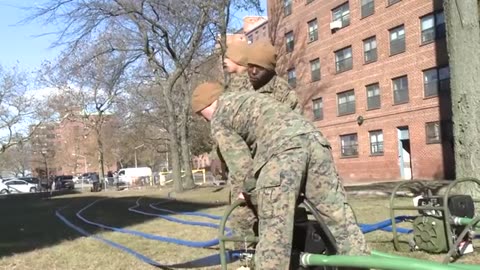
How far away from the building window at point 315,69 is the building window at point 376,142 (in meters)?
7.13

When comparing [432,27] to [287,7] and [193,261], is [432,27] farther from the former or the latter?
[193,261]

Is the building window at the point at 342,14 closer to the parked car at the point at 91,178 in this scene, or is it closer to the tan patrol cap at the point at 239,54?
the parked car at the point at 91,178

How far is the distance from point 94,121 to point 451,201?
54003 millimetres

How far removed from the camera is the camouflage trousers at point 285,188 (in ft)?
10.7

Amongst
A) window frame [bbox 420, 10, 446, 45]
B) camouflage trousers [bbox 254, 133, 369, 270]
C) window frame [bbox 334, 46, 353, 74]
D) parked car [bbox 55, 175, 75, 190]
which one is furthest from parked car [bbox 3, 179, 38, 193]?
camouflage trousers [bbox 254, 133, 369, 270]

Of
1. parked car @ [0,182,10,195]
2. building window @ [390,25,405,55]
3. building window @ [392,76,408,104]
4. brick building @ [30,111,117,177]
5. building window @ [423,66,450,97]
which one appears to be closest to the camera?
building window @ [423,66,450,97]

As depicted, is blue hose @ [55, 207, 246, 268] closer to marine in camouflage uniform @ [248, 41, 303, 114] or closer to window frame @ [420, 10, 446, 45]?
marine in camouflage uniform @ [248, 41, 303, 114]

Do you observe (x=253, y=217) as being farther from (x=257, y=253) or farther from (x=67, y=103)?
(x=67, y=103)

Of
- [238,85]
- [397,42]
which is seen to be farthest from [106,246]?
[397,42]

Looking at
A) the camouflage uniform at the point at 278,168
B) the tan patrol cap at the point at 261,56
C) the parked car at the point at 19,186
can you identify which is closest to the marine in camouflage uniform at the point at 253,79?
the tan patrol cap at the point at 261,56

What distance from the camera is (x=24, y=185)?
6284 centimetres

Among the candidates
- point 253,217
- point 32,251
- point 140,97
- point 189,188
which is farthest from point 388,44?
point 253,217

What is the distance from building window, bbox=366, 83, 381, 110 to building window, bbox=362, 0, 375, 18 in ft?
14.2

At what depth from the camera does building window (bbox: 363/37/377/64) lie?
3675 centimetres
